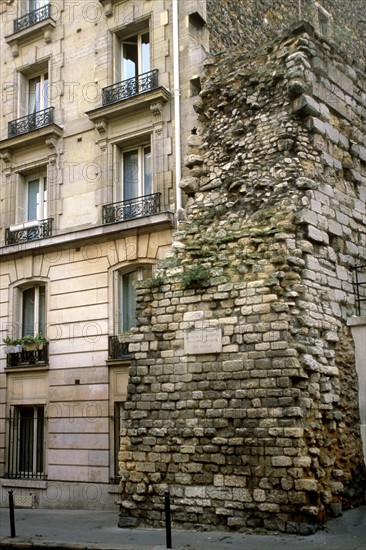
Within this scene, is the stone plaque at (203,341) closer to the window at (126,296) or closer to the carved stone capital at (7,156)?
the window at (126,296)

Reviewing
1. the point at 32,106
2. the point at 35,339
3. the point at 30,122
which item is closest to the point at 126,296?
the point at 35,339

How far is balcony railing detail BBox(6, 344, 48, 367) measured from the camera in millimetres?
14873

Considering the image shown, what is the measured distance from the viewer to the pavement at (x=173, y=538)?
833cm

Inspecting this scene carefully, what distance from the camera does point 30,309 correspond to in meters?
15.9

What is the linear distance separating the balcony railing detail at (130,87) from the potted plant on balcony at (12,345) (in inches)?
226

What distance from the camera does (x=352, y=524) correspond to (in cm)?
910

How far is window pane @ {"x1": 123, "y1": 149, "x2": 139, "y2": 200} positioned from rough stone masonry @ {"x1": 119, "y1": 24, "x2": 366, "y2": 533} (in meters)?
3.48

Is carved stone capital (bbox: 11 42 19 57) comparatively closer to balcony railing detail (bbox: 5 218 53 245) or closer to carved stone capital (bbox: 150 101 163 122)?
balcony railing detail (bbox: 5 218 53 245)

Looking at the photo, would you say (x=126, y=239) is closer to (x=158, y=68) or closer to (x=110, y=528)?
(x=158, y=68)

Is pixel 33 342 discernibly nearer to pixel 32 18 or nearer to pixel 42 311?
pixel 42 311

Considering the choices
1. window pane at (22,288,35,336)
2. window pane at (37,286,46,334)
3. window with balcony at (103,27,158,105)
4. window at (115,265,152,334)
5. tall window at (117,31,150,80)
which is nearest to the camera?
window at (115,265,152,334)

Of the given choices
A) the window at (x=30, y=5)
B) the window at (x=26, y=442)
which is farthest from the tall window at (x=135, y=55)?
the window at (x=26, y=442)

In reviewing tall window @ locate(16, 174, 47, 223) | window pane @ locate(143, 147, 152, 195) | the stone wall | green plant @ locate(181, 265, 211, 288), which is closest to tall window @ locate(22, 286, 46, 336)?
tall window @ locate(16, 174, 47, 223)

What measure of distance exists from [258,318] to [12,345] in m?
7.59
